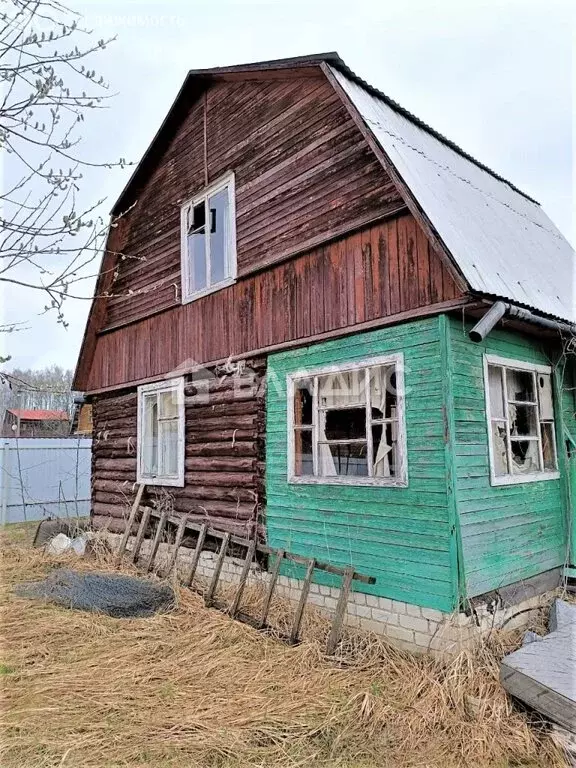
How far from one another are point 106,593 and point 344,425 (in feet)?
12.0

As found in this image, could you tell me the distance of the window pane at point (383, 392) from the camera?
237 inches

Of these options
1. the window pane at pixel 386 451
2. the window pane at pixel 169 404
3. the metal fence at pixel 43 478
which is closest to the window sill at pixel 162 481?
the window pane at pixel 169 404

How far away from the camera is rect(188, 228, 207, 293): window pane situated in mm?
9062

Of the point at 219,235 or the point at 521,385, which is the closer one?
the point at 521,385

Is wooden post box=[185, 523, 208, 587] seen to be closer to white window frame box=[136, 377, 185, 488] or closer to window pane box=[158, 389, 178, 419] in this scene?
white window frame box=[136, 377, 185, 488]

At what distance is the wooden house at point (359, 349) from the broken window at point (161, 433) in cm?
4

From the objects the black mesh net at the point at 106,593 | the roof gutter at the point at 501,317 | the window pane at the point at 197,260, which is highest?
the window pane at the point at 197,260

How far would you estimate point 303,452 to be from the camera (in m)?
6.99

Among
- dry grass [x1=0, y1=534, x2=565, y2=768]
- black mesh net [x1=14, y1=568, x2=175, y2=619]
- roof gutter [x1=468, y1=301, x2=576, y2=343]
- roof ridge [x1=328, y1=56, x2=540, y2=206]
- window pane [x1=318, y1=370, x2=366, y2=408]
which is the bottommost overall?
dry grass [x1=0, y1=534, x2=565, y2=768]

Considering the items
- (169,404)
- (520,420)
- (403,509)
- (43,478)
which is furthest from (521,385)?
(43,478)

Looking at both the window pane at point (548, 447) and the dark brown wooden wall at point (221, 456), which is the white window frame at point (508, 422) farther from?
the dark brown wooden wall at point (221, 456)

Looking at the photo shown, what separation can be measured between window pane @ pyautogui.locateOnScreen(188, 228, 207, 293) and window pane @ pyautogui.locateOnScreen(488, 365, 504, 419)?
4.74 m

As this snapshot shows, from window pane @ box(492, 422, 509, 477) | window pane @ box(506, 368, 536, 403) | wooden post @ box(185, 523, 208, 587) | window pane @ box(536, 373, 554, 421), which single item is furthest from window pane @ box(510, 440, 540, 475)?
wooden post @ box(185, 523, 208, 587)

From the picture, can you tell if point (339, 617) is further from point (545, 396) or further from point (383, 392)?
point (545, 396)
